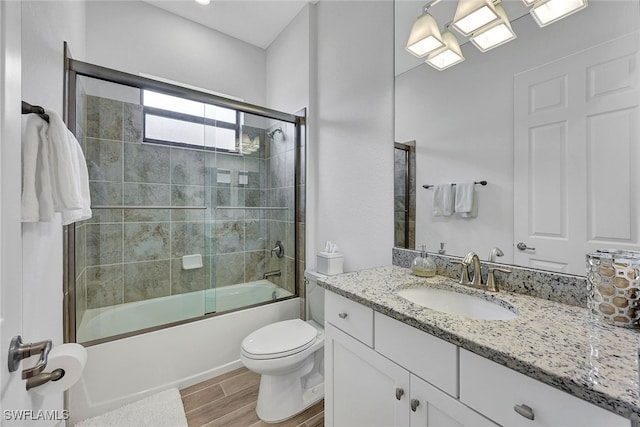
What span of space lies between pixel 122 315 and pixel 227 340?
32.4 inches

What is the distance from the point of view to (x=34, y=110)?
80 cm

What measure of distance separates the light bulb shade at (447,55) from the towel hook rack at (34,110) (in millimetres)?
1624

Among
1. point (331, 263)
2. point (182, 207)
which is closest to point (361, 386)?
point (331, 263)

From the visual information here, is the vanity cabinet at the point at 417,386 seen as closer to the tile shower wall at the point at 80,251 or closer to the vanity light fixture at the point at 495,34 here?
the vanity light fixture at the point at 495,34

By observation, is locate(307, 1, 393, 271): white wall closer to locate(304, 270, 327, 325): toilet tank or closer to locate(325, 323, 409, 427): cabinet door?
locate(304, 270, 327, 325): toilet tank

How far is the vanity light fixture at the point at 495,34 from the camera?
1062 millimetres

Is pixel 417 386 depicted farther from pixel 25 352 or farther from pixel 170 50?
pixel 170 50

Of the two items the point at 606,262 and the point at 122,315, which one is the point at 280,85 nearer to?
the point at 122,315

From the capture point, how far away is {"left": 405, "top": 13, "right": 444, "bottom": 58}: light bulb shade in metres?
1.27

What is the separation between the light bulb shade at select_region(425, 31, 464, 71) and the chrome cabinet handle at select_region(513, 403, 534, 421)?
1.37m

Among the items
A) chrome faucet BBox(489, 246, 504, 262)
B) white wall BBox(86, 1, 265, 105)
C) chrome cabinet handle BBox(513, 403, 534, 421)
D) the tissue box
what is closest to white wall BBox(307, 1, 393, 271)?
the tissue box

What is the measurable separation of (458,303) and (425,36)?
1274mm

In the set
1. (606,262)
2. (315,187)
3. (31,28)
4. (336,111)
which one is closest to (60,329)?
(31,28)

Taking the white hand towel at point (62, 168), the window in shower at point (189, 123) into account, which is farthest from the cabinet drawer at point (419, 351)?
the window in shower at point (189, 123)
